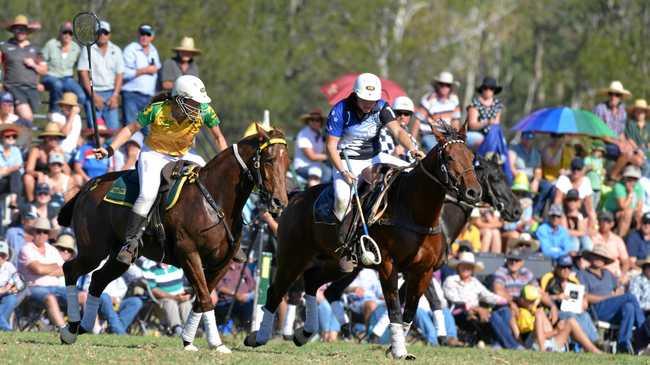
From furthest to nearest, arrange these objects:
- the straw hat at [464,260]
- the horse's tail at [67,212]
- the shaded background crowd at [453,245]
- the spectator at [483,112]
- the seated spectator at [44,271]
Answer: the spectator at [483,112]
the straw hat at [464,260]
the shaded background crowd at [453,245]
the seated spectator at [44,271]
the horse's tail at [67,212]

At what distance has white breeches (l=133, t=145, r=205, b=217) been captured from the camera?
14.2 meters

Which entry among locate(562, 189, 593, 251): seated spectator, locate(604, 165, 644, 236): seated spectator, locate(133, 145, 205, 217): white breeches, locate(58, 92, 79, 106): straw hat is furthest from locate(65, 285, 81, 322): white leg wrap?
locate(604, 165, 644, 236): seated spectator

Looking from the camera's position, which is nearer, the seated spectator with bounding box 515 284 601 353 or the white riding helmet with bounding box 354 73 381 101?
the white riding helmet with bounding box 354 73 381 101

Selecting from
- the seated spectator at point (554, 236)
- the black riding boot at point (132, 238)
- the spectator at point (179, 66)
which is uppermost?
the spectator at point (179, 66)

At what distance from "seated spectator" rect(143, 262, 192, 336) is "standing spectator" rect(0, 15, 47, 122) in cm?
358

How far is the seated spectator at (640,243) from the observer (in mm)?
22562

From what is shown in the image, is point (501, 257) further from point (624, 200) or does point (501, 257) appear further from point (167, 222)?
point (167, 222)

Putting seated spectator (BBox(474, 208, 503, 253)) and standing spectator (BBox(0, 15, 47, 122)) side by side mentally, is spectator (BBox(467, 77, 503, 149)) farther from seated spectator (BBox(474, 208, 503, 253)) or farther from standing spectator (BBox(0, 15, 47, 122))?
standing spectator (BBox(0, 15, 47, 122))

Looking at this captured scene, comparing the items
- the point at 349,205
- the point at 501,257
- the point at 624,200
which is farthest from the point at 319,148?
the point at 349,205

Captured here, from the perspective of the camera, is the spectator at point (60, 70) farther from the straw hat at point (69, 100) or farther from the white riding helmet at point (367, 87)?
the white riding helmet at point (367, 87)

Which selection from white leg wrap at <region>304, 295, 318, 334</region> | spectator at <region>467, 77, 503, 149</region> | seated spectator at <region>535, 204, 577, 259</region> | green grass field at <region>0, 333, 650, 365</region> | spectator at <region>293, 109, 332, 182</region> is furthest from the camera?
spectator at <region>467, 77, 503, 149</region>

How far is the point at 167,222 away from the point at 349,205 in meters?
1.87

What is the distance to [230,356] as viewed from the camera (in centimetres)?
1336

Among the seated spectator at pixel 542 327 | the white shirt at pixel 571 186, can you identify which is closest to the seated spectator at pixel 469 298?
the seated spectator at pixel 542 327
